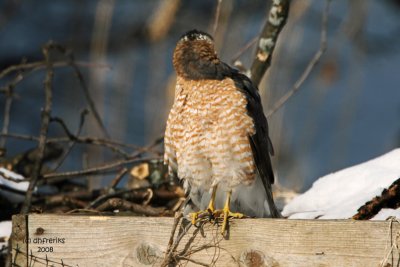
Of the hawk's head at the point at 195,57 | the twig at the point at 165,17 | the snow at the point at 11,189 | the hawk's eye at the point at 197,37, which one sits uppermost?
the twig at the point at 165,17

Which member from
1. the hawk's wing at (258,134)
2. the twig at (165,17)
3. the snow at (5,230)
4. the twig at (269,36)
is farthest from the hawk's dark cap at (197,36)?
the twig at (165,17)

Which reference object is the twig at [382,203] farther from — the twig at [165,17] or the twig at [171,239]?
the twig at [165,17]

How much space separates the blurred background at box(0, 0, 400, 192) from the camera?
187 inches

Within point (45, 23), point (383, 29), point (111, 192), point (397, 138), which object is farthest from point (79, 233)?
point (383, 29)

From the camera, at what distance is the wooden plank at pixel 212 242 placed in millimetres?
2160

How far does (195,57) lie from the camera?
2.97 metres

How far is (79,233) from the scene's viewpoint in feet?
7.86

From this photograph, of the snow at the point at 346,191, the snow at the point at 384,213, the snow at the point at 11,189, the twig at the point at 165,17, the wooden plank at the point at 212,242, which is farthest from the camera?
the twig at the point at 165,17

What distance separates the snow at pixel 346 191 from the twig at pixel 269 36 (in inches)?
24.3

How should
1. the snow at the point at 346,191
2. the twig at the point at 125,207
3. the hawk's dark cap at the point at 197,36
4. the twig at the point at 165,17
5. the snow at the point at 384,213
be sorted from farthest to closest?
the twig at the point at 165,17
the twig at the point at 125,207
the hawk's dark cap at the point at 197,36
the snow at the point at 346,191
the snow at the point at 384,213

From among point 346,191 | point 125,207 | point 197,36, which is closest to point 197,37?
point 197,36

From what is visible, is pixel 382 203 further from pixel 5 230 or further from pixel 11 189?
pixel 11 189

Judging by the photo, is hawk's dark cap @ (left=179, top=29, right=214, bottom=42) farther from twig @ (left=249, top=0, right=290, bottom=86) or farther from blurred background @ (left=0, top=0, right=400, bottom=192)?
blurred background @ (left=0, top=0, right=400, bottom=192)

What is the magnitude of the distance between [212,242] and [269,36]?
1.45 meters
